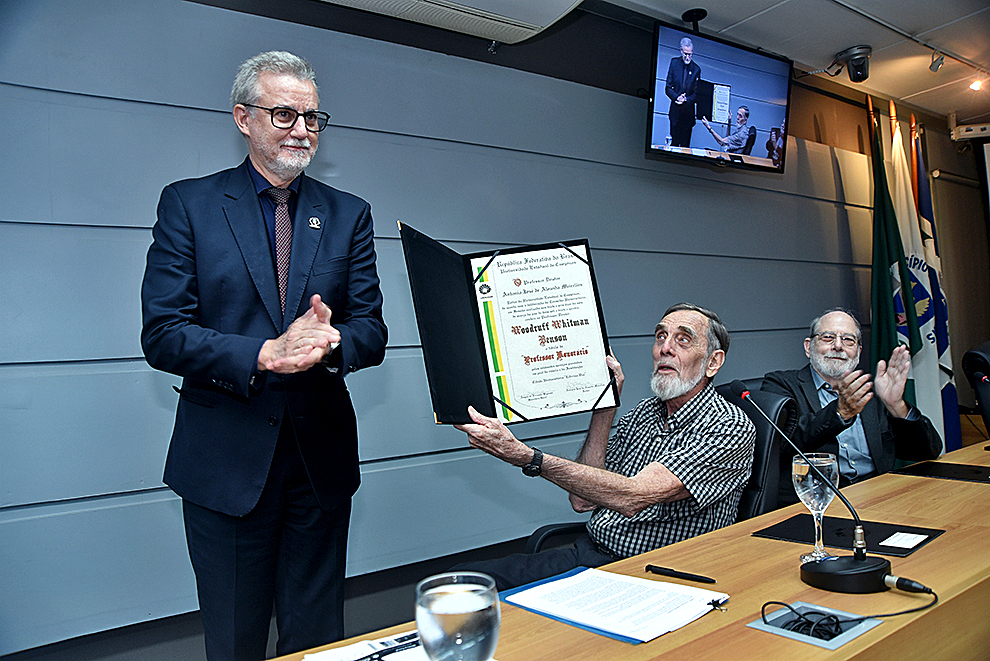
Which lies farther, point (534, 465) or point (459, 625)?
point (534, 465)

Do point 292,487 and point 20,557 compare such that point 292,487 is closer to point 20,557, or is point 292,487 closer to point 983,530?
point 20,557

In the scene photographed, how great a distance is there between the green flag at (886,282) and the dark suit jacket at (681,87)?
194cm

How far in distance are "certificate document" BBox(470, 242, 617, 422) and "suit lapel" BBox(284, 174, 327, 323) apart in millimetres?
397

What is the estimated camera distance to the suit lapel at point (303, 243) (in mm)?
1546

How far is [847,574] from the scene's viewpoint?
3.35 ft

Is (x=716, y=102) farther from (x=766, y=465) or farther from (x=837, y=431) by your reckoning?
(x=766, y=465)

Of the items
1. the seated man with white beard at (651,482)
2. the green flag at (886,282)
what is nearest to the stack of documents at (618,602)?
the seated man with white beard at (651,482)

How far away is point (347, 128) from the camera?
2592 mm

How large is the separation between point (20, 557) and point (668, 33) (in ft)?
10.8

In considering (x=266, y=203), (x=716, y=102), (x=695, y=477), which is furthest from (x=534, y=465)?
(x=716, y=102)

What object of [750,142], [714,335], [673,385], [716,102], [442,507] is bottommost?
[442,507]

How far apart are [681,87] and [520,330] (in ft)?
7.19

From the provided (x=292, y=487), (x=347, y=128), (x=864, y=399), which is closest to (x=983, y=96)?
(x=864, y=399)

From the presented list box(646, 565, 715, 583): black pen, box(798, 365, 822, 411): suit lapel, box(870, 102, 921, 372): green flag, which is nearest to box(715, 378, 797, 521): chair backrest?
box(646, 565, 715, 583): black pen
